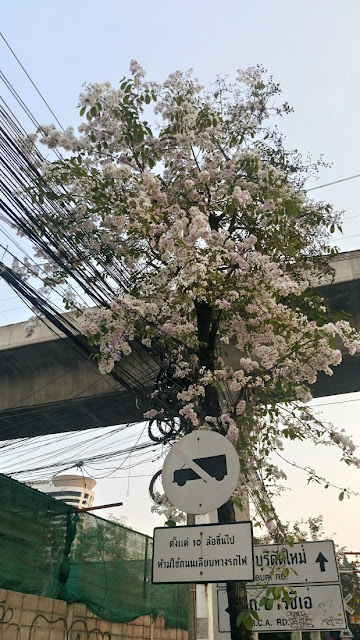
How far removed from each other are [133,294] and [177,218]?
93 cm

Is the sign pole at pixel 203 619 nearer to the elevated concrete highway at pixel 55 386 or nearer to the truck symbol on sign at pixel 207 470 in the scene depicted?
the elevated concrete highway at pixel 55 386

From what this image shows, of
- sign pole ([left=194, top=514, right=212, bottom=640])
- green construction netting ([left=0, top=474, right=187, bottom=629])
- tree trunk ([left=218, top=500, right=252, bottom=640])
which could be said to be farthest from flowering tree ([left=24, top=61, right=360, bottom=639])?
sign pole ([left=194, top=514, right=212, bottom=640])

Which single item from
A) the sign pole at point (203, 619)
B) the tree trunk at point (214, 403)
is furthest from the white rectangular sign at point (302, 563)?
the sign pole at point (203, 619)

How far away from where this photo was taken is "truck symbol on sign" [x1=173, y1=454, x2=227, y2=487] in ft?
11.2

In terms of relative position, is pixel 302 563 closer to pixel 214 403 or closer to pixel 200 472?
pixel 214 403

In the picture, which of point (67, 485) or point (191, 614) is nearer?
point (191, 614)

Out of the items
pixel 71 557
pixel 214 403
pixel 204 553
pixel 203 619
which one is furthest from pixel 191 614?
pixel 203 619

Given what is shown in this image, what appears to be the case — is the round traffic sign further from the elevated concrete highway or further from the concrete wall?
the elevated concrete highway

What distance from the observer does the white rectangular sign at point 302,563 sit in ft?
17.2

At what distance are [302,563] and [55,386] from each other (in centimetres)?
740

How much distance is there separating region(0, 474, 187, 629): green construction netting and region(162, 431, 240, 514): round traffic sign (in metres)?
2.27

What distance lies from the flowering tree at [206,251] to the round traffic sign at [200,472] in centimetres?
120

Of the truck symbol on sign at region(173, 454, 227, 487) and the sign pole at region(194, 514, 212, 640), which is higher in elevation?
the truck symbol on sign at region(173, 454, 227, 487)

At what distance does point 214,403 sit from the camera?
5137mm
